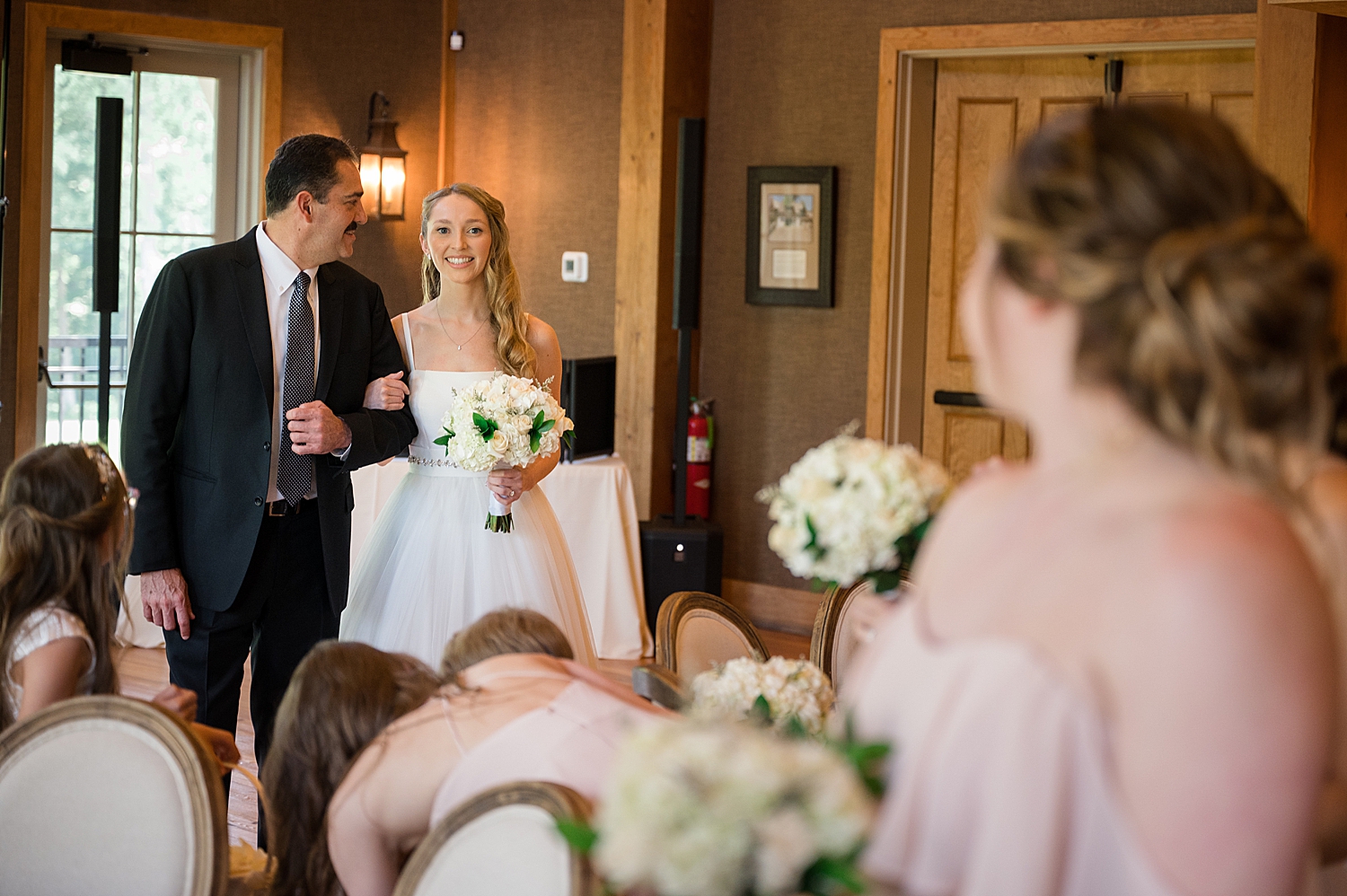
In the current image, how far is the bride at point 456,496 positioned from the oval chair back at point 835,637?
0.90 meters

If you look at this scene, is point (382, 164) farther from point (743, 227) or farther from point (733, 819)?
point (733, 819)

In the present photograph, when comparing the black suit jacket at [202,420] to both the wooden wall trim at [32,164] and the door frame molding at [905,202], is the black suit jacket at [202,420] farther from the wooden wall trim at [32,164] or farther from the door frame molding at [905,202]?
the door frame molding at [905,202]

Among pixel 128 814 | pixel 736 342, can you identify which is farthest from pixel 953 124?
pixel 128 814

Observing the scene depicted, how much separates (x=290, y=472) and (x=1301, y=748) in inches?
98.5

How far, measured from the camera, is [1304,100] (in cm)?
398

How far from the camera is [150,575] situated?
9.75ft

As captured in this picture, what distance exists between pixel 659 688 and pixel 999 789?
4.05ft

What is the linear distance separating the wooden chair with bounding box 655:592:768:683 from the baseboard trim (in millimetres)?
3405

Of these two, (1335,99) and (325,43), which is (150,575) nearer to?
(1335,99)

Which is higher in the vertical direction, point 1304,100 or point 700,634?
point 1304,100

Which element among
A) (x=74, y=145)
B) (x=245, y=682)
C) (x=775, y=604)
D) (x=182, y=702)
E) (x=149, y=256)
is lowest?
(x=245, y=682)

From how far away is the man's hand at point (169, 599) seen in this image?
9.75 ft

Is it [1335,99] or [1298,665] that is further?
[1335,99]

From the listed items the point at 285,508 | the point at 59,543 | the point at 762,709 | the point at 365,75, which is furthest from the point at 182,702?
the point at 365,75
